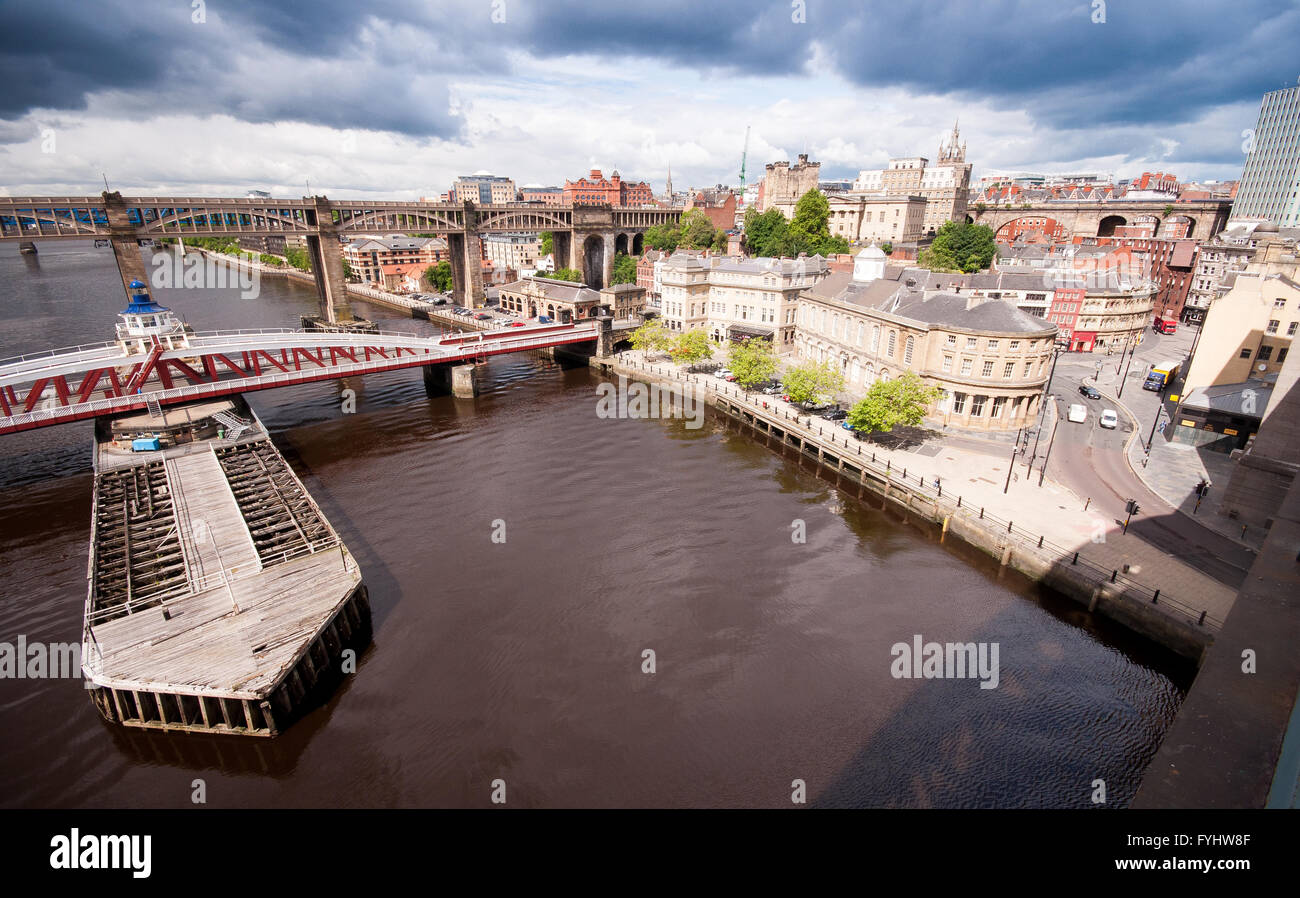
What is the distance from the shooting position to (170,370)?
1645 inches

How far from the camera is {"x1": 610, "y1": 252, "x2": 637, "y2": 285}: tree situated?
114 metres

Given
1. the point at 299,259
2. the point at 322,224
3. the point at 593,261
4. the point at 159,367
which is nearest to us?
the point at 159,367

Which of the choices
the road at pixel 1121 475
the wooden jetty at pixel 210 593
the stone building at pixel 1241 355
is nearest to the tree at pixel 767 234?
the road at pixel 1121 475

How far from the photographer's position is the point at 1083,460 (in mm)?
38312

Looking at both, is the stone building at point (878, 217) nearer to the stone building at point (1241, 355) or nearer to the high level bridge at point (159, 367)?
the stone building at point (1241, 355)

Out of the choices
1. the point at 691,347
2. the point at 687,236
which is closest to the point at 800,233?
the point at 687,236

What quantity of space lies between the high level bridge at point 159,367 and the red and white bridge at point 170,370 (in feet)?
0.15

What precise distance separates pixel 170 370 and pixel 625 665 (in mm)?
40022

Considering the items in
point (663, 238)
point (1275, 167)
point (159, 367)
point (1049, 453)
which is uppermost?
point (1275, 167)

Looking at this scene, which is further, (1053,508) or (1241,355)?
(1241,355)

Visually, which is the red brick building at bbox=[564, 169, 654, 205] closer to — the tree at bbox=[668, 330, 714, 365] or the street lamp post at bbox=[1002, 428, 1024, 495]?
the tree at bbox=[668, 330, 714, 365]

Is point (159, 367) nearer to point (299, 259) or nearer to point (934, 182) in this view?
point (299, 259)
